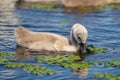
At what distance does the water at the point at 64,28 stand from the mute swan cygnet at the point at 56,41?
513mm

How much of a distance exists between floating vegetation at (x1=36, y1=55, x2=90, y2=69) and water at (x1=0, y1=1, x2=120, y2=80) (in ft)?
0.87

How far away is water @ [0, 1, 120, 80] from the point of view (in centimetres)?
1214

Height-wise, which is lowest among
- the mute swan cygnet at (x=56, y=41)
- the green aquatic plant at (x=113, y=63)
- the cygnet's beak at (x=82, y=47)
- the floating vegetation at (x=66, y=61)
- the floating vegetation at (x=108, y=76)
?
the floating vegetation at (x=108, y=76)

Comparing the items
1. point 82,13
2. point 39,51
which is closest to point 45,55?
point 39,51

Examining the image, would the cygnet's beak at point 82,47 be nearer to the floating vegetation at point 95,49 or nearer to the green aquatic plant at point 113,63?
the floating vegetation at point 95,49

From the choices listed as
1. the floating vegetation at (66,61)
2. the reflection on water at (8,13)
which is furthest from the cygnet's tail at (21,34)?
the reflection on water at (8,13)

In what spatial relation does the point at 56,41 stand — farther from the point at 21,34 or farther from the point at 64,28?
the point at 64,28

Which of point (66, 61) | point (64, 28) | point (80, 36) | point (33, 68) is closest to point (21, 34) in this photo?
point (80, 36)

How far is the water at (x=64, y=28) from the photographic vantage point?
12.1m

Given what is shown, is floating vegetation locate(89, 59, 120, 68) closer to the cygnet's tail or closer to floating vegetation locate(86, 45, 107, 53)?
floating vegetation locate(86, 45, 107, 53)

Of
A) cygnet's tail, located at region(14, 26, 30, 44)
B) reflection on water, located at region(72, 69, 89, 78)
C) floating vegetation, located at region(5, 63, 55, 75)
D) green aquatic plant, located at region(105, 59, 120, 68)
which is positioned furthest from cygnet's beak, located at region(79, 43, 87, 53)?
floating vegetation, located at region(5, 63, 55, 75)

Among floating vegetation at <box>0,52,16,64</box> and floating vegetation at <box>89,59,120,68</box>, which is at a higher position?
floating vegetation at <box>0,52,16,64</box>

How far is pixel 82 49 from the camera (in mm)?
14312

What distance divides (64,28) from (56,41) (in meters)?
4.08
